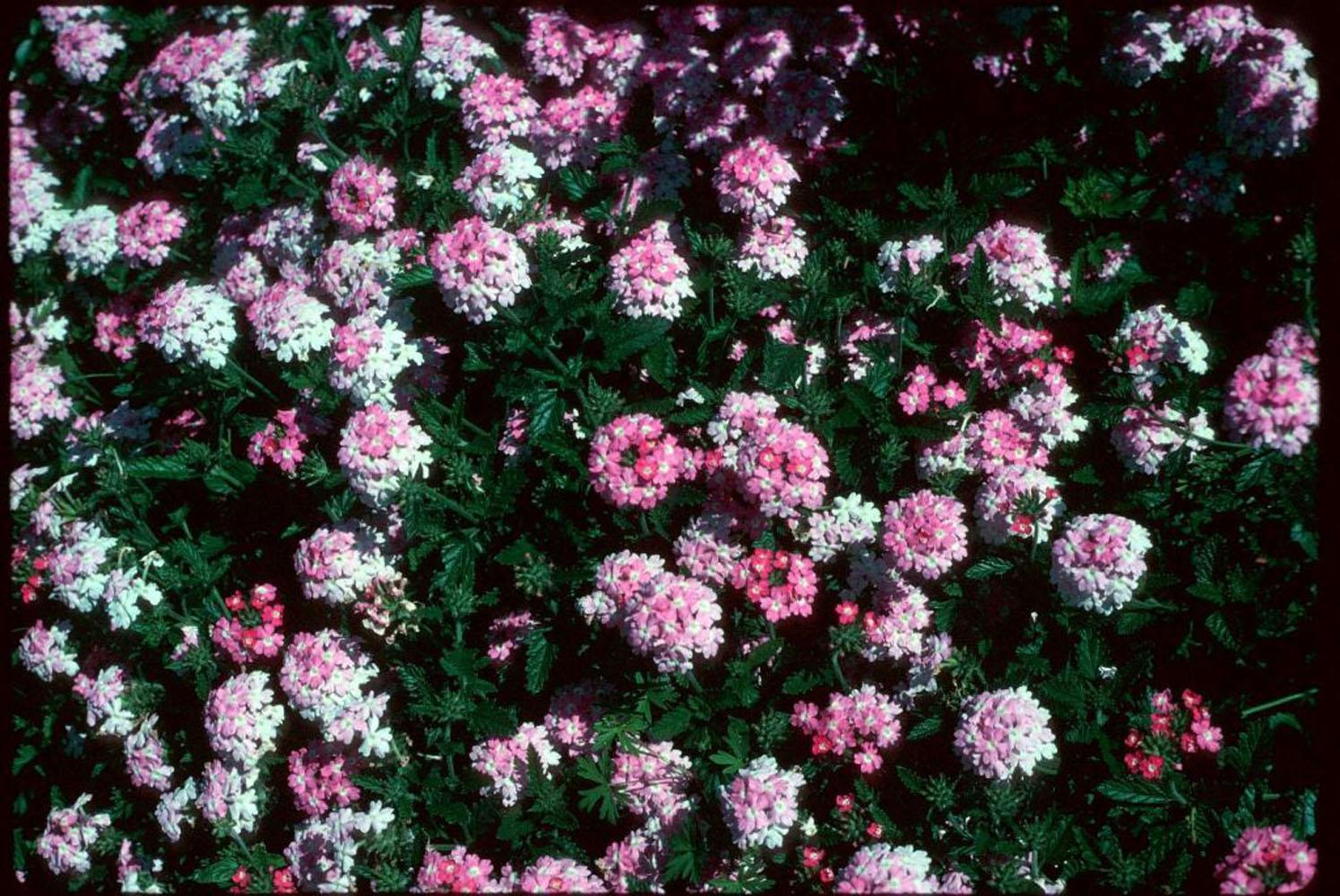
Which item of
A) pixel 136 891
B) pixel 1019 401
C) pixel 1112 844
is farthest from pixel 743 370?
pixel 136 891

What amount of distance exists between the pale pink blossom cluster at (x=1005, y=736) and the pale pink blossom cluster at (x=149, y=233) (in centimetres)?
379

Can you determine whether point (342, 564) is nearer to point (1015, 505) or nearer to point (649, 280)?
point (649, 280)

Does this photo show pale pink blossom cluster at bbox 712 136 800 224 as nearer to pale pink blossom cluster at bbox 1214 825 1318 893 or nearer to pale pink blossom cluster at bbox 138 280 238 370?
pale pink blossom cluster at bbox 138 280 238 370

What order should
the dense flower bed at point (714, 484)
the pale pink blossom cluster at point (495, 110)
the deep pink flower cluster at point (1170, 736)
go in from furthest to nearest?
the pale pink blossom cluster at point (495, 110) < the dense flower bed at point (714, 484) < the deep pink flower cluster at point (1170, 736)

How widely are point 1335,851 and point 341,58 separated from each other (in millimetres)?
4528

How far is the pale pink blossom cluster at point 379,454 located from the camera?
306 cm

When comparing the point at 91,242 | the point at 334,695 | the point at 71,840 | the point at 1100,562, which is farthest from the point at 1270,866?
the point at 91,242

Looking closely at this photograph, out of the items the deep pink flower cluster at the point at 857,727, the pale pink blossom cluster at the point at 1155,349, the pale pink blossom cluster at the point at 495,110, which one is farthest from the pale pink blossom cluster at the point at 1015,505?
the pale pink blossom cluster at the point at 495,110

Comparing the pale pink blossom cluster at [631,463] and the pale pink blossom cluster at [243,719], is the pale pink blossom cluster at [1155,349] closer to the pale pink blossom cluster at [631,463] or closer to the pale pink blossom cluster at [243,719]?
the pale pink blossom cluster at [631,463]

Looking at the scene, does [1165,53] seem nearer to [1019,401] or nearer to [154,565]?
[1019,401]

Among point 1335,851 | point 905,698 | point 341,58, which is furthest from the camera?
point 341,58

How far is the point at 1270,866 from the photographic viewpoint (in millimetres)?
2379

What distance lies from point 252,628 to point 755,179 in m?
2.43

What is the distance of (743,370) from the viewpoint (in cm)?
322
